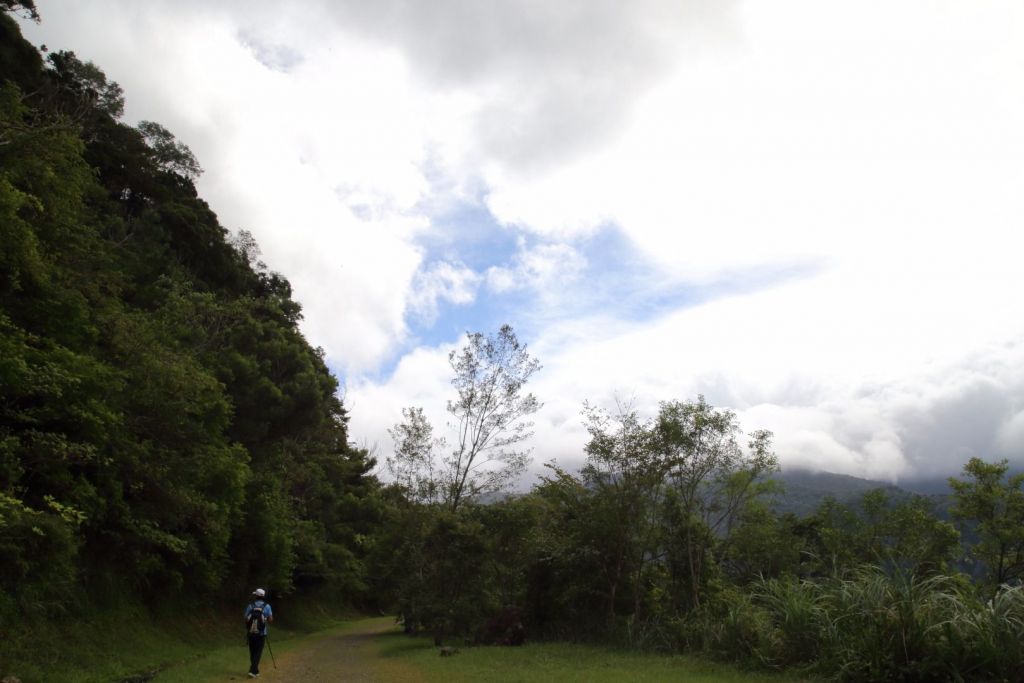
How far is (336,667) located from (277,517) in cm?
1093

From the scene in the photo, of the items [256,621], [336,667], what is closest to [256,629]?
[256,621]

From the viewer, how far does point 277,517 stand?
25.8 m

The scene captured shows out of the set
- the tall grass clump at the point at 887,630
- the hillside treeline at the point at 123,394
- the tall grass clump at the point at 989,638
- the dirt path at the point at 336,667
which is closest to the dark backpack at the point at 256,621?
the dirt path at the point at 336,667

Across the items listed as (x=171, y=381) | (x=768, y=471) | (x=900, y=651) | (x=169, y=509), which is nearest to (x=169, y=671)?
(x=169, y=509)

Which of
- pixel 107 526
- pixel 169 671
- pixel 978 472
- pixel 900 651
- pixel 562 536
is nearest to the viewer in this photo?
pixel 900 651

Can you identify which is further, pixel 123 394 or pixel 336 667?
pixel 336 667

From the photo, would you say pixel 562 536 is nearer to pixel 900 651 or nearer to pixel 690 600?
pixel 690 600

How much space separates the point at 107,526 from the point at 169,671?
4.25 meters

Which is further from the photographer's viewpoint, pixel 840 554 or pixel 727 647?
pixel 840 554

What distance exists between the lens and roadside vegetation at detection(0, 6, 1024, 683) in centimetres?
1113

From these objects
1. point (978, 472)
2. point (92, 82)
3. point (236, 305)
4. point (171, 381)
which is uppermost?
point (92, 82)

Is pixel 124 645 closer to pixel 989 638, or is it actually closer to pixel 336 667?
pixel 336 667

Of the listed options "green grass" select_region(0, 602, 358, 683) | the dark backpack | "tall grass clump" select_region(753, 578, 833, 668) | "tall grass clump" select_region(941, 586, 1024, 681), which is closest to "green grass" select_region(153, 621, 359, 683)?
"green grass" select_region(0, 602, 358, 683)

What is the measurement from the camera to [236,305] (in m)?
26.7
